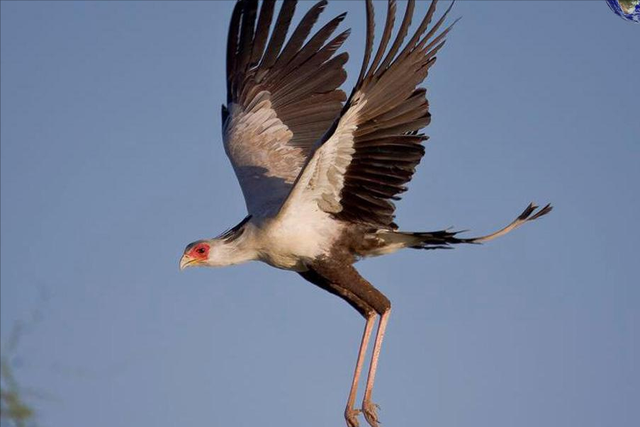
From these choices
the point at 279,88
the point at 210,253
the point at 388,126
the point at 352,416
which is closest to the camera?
the point at 388,126

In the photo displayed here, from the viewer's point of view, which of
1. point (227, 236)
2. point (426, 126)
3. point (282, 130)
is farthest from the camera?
point (282, 130)

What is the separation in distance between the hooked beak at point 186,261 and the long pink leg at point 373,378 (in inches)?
62.8

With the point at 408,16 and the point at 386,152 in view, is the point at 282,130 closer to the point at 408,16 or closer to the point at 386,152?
the point at 386,152

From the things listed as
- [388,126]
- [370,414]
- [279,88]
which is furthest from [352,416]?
[279,88]

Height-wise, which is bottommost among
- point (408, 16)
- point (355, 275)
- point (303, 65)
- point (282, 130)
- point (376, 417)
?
point (376, 417)

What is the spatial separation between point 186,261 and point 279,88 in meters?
2.33

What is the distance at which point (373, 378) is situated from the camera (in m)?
7.91

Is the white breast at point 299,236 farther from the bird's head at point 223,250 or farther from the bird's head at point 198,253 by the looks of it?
the bird's head at point 198,253

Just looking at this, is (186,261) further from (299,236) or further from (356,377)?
(356,377)

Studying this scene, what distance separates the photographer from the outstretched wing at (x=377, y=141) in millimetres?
7027

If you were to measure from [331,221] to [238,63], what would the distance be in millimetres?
2775

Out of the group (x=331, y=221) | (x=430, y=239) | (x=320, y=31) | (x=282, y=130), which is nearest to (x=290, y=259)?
(x=331, y=221)

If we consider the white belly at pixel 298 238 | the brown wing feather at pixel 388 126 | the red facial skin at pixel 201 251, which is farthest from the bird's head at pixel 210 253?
the brown wing feather at pixel 388 126

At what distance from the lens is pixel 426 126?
7.52m
